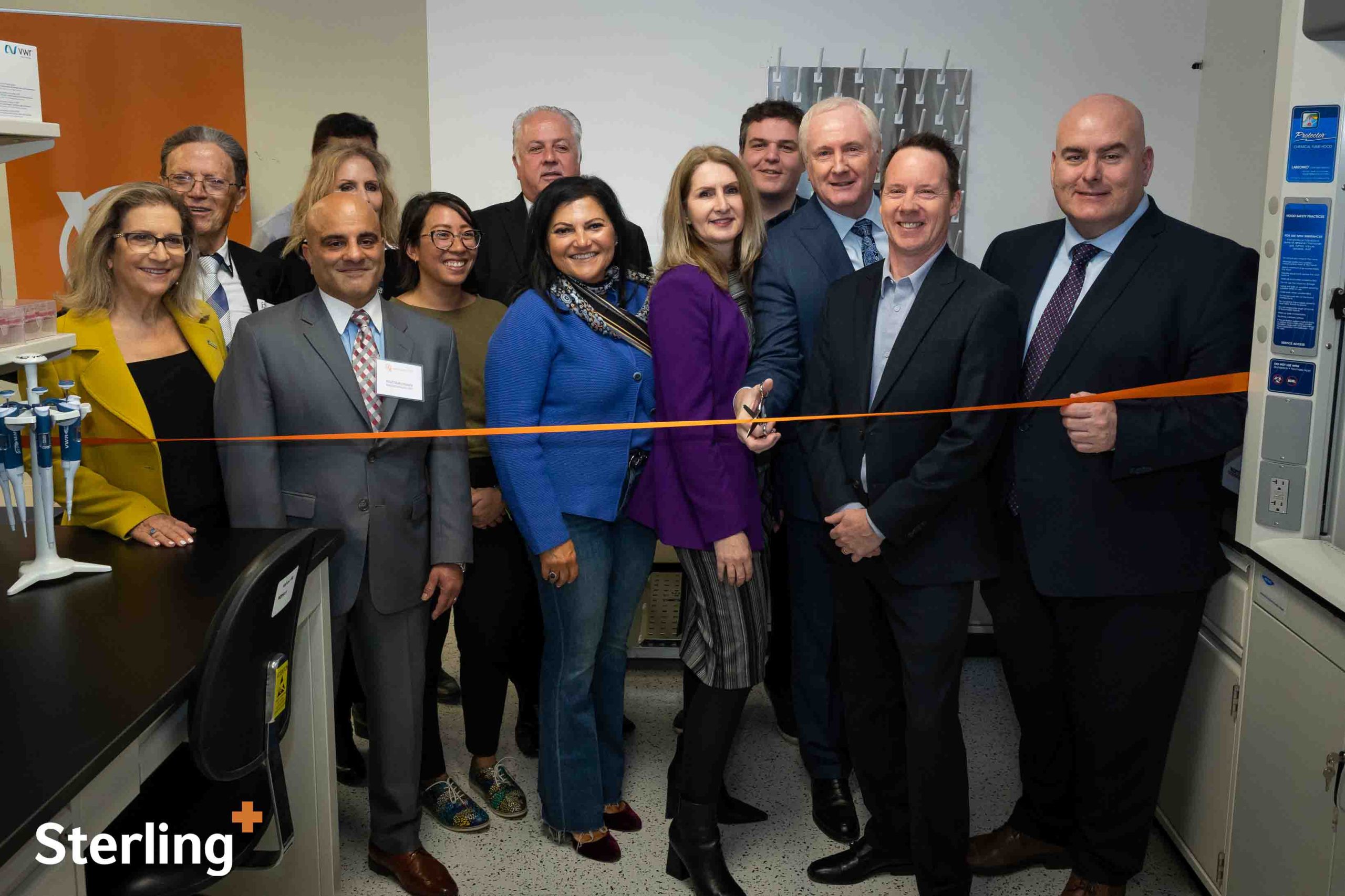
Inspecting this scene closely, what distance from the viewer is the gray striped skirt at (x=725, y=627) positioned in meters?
2.45

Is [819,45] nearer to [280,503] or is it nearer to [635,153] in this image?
[635,153]

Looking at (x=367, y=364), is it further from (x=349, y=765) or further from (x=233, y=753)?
(x=349, y=765)

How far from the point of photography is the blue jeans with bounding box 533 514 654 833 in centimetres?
255

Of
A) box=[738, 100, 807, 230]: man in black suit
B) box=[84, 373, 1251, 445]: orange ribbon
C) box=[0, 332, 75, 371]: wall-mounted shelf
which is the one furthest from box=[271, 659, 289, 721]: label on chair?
box=[738, 100, 807, 230]: man in black suit

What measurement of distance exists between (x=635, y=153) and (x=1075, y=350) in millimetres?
2326

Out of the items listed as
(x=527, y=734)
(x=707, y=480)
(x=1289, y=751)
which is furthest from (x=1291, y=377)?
(x=527, y=734)

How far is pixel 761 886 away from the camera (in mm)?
2607

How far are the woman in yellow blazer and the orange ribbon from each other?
0.05 metres

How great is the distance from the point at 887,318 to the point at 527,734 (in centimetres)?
176

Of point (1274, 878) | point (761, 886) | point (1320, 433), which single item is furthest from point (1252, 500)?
point (761, 886)

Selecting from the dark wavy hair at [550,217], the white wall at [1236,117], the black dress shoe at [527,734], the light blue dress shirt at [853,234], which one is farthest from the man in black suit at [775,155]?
the black dress shoe at [527,734]

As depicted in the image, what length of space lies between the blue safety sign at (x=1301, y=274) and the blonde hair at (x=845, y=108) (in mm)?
990

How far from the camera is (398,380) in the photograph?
2.42 m

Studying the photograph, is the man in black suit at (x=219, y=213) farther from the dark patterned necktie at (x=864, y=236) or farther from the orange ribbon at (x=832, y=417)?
the dark patterned necktie at (x=864, y=236)
